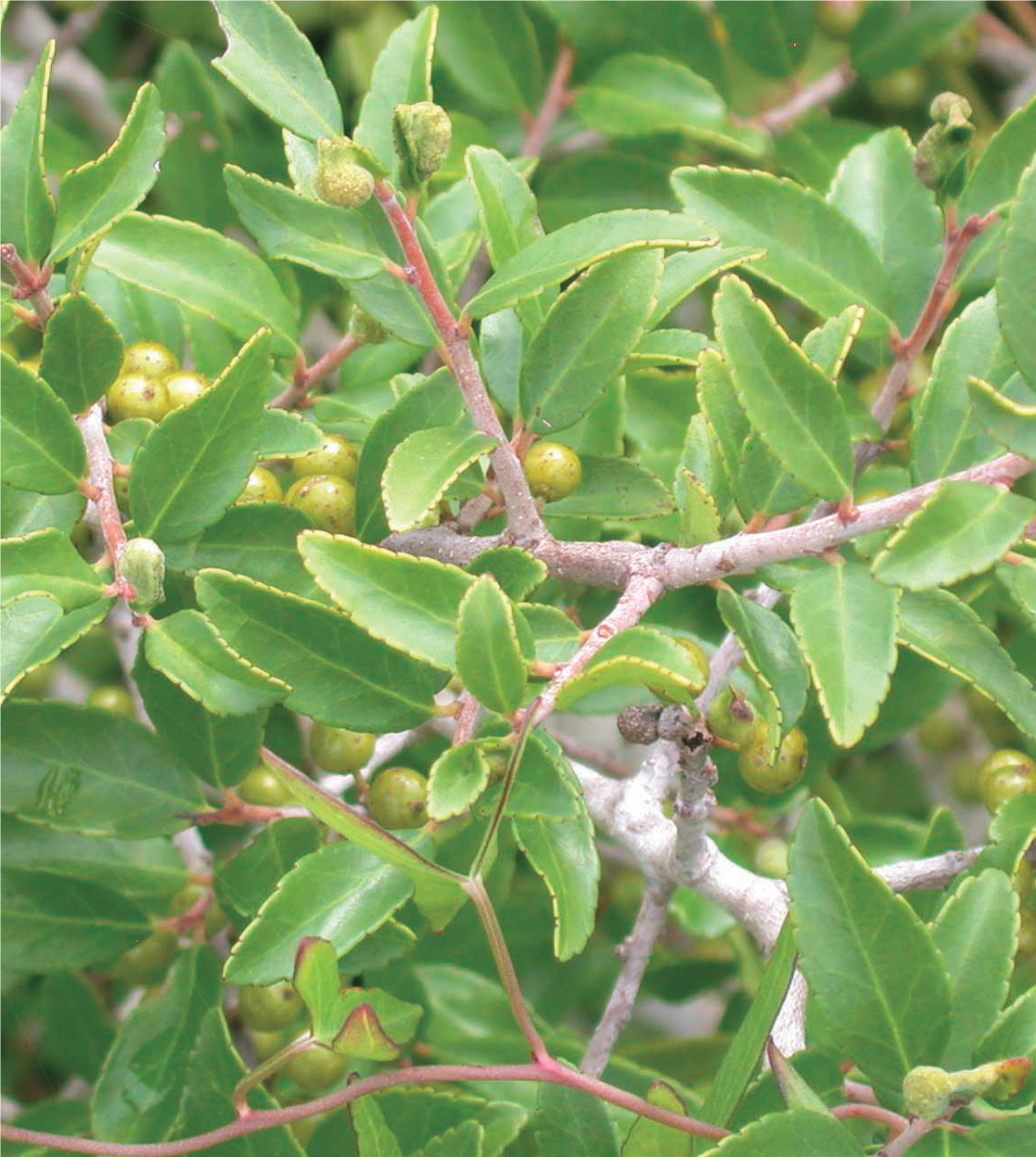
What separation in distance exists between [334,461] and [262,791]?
40 cm

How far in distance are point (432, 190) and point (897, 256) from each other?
24.9 inches

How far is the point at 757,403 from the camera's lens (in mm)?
998

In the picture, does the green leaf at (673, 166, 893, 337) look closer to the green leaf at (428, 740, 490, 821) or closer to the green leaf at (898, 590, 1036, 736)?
the green leaf at (898, 590, 1036, 736)

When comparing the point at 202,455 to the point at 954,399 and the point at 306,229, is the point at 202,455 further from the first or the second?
the point at 954,399

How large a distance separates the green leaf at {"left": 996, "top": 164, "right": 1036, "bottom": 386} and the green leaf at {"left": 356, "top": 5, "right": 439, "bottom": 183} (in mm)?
438

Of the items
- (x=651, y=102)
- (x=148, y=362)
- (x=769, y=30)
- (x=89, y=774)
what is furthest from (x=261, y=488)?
(x=769, y=30)

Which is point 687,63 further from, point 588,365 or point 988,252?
point 588,365

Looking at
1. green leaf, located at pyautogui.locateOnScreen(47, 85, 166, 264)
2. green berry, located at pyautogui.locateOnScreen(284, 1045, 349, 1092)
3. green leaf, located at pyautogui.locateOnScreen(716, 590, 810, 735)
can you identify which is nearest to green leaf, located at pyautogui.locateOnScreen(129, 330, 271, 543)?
green leaf, located at pyautogui.locateOnScreen(47, 85, 166, 264)

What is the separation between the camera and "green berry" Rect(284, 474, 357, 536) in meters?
1.26

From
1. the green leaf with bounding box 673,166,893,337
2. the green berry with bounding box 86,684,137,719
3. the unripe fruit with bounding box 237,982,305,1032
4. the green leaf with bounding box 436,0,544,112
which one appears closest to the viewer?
the green leaf with bounding box 673,166,893,337

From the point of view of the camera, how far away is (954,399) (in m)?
1.17

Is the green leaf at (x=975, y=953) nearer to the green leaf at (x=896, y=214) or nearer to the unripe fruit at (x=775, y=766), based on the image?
the unripe fruit at (x=775, y=766)

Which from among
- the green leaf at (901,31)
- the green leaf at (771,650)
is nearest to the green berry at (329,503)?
the green leaf at (771,650)

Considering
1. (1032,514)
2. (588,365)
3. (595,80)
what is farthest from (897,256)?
(595,80)
